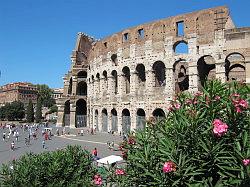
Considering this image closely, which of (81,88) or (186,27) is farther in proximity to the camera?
(81,88)

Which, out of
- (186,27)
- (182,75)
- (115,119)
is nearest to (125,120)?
(115,119)

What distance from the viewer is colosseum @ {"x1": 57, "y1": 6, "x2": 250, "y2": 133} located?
24.8 meters

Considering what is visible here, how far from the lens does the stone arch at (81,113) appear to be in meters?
43.6

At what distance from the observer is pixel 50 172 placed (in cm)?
943

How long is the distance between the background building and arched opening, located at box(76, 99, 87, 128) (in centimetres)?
A: 6984

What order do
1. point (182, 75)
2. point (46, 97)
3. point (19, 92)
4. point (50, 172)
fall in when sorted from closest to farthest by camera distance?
point (50, 172) → point (182, 75) → point (46, 97) → point (19, 92)

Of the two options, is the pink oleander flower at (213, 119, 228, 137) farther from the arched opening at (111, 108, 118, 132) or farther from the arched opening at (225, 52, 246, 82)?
the arched opening at (111, 108, 118, 132)

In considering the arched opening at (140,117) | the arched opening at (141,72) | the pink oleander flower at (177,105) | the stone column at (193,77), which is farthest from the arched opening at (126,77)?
the pink oleander flower at (177,105)

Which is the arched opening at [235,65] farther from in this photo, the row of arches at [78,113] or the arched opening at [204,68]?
the row of arches at [78,113]

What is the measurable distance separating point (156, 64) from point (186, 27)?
16.2 ft

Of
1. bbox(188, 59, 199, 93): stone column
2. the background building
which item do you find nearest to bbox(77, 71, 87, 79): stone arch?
bbox(188, 59, 199, 93): stone column

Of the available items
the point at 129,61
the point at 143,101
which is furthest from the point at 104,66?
the point at 143,101

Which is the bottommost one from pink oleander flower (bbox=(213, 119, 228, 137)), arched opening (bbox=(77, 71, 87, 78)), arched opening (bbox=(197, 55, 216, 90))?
pink oleander flower (bbox=(213, 119, 228, 137))

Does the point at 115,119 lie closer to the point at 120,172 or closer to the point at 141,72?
the point at 141,72
